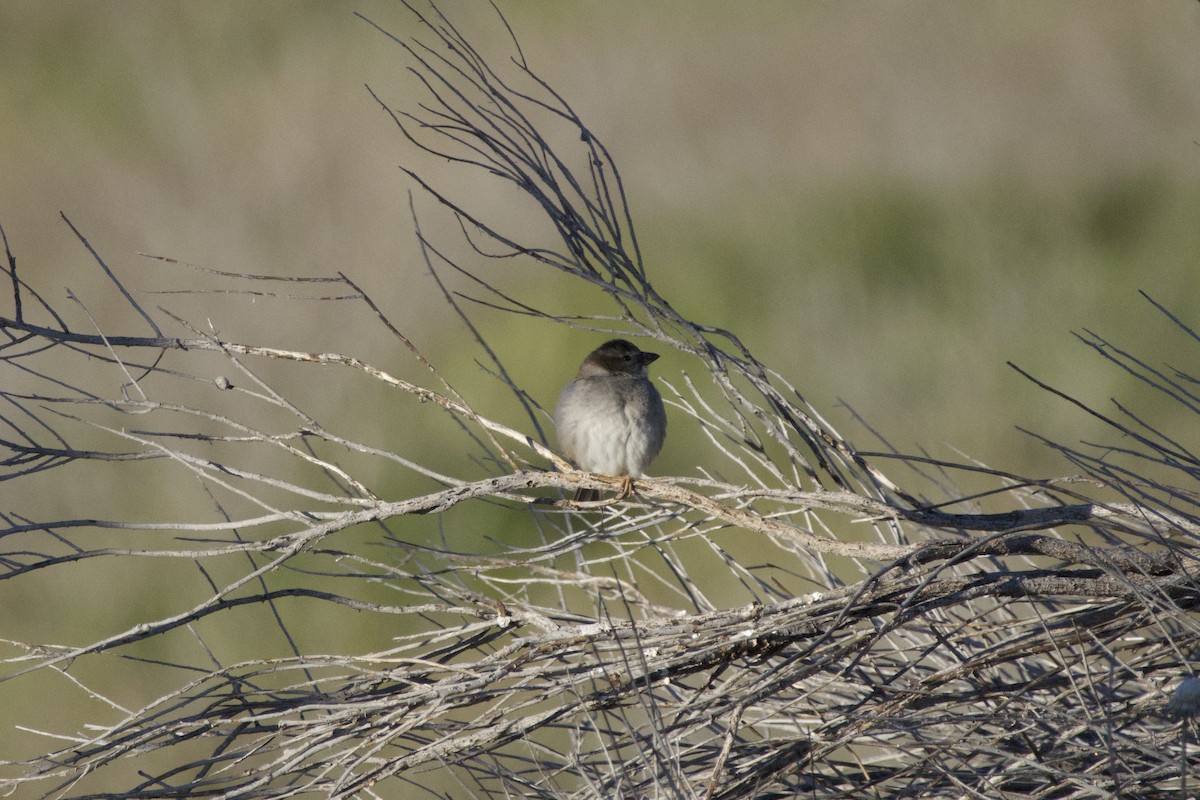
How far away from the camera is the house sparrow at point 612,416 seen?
534 cm

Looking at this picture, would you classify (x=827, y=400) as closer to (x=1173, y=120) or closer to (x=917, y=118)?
(x=917, y=118)

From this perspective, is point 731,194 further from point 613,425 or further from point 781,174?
point 613,425

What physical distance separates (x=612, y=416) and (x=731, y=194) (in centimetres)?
690

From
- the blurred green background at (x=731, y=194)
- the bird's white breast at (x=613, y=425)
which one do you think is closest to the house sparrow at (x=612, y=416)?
the bird's white breast at (x=613, y=425)

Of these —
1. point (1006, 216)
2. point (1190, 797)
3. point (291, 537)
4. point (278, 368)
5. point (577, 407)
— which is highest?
point (278, 368)

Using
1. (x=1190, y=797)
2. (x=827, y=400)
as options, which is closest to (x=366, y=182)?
(x=827, y=400)

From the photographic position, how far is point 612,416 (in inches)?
212

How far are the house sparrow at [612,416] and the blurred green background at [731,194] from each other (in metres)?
3.26

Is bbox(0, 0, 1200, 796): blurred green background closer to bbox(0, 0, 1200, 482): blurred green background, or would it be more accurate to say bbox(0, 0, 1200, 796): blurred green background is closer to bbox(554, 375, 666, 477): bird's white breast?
bbox(0, 0, 1200, 482): blurred green background

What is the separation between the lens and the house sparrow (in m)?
5.34

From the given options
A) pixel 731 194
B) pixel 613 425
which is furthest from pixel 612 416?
pixel 731 194

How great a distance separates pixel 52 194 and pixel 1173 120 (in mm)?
9900

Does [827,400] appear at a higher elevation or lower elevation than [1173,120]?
lower

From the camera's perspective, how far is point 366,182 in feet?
40.0
